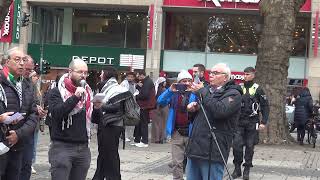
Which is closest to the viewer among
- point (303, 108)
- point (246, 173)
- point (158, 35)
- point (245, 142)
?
point (246, 173)

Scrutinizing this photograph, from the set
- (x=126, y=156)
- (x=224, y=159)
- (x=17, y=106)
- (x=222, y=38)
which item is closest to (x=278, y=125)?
(x=126, y=156)

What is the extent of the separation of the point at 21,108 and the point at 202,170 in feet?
7.13

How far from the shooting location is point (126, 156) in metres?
13.5

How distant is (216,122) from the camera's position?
692 centimetres

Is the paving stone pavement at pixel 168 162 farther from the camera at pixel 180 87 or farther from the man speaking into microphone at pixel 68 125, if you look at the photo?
the man speaking into microphone at pixel 68 125

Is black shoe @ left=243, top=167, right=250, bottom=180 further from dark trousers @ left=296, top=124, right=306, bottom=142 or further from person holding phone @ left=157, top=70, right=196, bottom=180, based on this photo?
dark trousers @ left=296, top=124, right=306, bottom=142

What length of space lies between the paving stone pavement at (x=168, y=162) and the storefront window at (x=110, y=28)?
21.0 meters

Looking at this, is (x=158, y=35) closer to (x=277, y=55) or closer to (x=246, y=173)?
(x=277, y=55)

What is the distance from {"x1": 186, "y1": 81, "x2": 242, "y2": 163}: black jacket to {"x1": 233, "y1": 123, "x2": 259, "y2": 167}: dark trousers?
399 centimetres

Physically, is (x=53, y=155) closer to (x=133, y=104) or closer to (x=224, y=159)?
(x=224, y=159)

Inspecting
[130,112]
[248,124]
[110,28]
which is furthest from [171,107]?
[110,28]

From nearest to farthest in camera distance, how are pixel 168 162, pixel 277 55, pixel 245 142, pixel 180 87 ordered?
pixel 180 87
pixel 245 142
pixel 168 162
pixel 277 55

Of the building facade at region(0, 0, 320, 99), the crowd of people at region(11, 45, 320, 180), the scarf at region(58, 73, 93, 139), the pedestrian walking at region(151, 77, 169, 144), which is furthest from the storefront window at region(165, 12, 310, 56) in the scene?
Result: the scarf at region(58, 73, 93, 139)

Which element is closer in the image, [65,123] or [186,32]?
[65,123]
